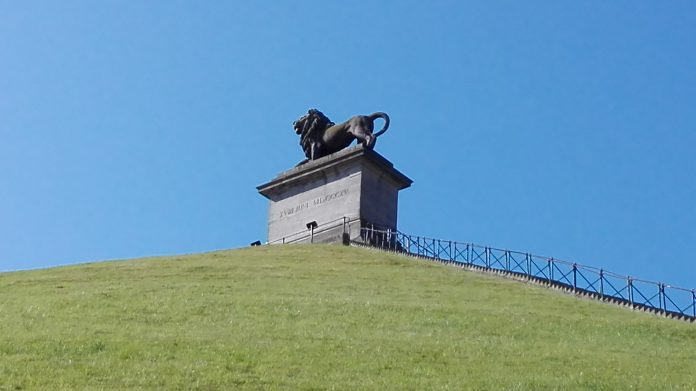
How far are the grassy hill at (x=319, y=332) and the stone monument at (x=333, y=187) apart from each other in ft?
31.5

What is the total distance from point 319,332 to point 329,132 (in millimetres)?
25661

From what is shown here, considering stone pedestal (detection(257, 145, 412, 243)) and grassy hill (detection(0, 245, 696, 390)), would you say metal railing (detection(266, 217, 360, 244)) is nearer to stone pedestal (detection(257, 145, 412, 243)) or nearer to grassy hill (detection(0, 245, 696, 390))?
stone pedestal (detection(257, 145, 412, 243))

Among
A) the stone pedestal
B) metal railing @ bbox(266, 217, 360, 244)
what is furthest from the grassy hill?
the stone pedestal

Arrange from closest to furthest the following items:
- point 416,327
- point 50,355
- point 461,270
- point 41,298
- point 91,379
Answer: point 91,379 → point 50,355 → point 416,327 → point 41,298 → point 461,270

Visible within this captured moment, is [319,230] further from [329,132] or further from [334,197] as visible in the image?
[329,132]

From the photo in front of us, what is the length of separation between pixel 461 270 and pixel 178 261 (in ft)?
27.6

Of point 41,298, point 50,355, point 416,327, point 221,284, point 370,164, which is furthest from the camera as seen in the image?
point 370,164

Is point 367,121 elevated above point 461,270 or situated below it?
above

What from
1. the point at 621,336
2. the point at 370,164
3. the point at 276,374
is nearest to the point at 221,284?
the point at 621,336

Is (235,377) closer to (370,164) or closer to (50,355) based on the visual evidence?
(50,355)

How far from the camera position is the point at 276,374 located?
58.4ft

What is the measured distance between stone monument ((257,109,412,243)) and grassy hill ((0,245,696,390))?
9.60m

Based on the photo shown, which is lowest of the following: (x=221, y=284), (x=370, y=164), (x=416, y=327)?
(x=416, y=327)

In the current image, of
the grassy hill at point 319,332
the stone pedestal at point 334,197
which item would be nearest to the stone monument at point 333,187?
the stone pedestal at point 334,197
